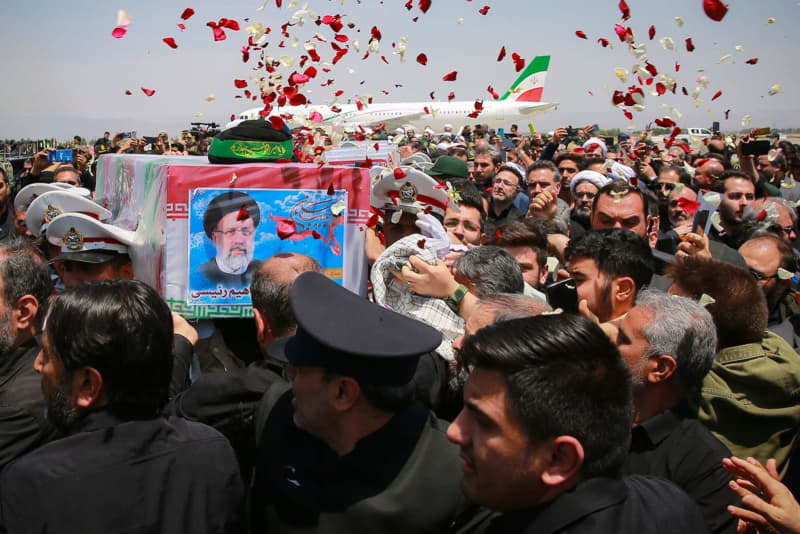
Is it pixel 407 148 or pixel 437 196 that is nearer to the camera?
pixel 437 196

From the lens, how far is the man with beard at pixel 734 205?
18.6 feet

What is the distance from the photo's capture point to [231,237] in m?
3.17

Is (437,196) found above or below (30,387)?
above

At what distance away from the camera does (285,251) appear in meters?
3.24

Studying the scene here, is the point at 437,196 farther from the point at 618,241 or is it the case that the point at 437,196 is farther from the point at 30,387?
the point at 30,387

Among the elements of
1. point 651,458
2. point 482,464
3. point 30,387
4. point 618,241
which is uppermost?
point 618,241

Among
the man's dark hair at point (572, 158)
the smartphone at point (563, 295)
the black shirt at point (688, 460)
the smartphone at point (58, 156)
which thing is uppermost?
the man's dark hair at point (572, 158)

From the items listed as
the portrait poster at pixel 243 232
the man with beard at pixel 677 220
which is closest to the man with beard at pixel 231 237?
the portrait poster at pixel 243 232

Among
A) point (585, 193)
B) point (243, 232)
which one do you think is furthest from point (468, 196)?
point (243, 232)

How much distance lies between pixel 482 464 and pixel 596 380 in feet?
1.11

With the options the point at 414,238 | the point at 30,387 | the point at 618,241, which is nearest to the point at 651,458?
the point at 618,241

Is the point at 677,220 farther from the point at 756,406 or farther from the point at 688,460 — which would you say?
the point at 688,460

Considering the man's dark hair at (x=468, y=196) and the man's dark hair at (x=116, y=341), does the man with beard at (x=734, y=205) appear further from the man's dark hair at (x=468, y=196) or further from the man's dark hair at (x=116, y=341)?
the man's dark hair at (x=116, y=341)

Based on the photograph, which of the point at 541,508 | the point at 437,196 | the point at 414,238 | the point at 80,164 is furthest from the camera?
the point at 80,164
